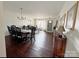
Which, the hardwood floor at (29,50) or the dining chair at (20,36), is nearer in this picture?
the hardwood floor at (29,50)

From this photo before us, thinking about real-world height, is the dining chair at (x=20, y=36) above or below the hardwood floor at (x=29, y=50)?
above

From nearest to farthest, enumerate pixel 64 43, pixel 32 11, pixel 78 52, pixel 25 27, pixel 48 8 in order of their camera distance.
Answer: pixel 78 52, pixel 64 43, pixel 48 8, pixel 32 11, pixel 25 27

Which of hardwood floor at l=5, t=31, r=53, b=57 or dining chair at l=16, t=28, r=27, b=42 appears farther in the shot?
dining chair at l=16, t=28, r=27, b=42

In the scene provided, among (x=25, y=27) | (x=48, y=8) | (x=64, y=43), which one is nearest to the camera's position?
(x=64, y=43)

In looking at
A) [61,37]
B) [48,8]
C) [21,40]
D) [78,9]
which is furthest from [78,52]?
[21,40]

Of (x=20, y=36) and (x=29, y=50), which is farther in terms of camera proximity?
(x=20, y=36)

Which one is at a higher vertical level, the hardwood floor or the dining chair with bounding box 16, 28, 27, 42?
the dining chair with bounding box 16, 28, 27, 42

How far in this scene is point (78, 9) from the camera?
1.43 metres

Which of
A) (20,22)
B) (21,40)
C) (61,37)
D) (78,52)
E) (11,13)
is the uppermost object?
(11,13)

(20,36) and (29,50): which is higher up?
(20,36)

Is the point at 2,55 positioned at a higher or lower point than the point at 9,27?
lower

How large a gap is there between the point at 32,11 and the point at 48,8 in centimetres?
95

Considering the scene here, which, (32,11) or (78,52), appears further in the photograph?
(32,11)

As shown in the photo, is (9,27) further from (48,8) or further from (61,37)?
(61,37)
